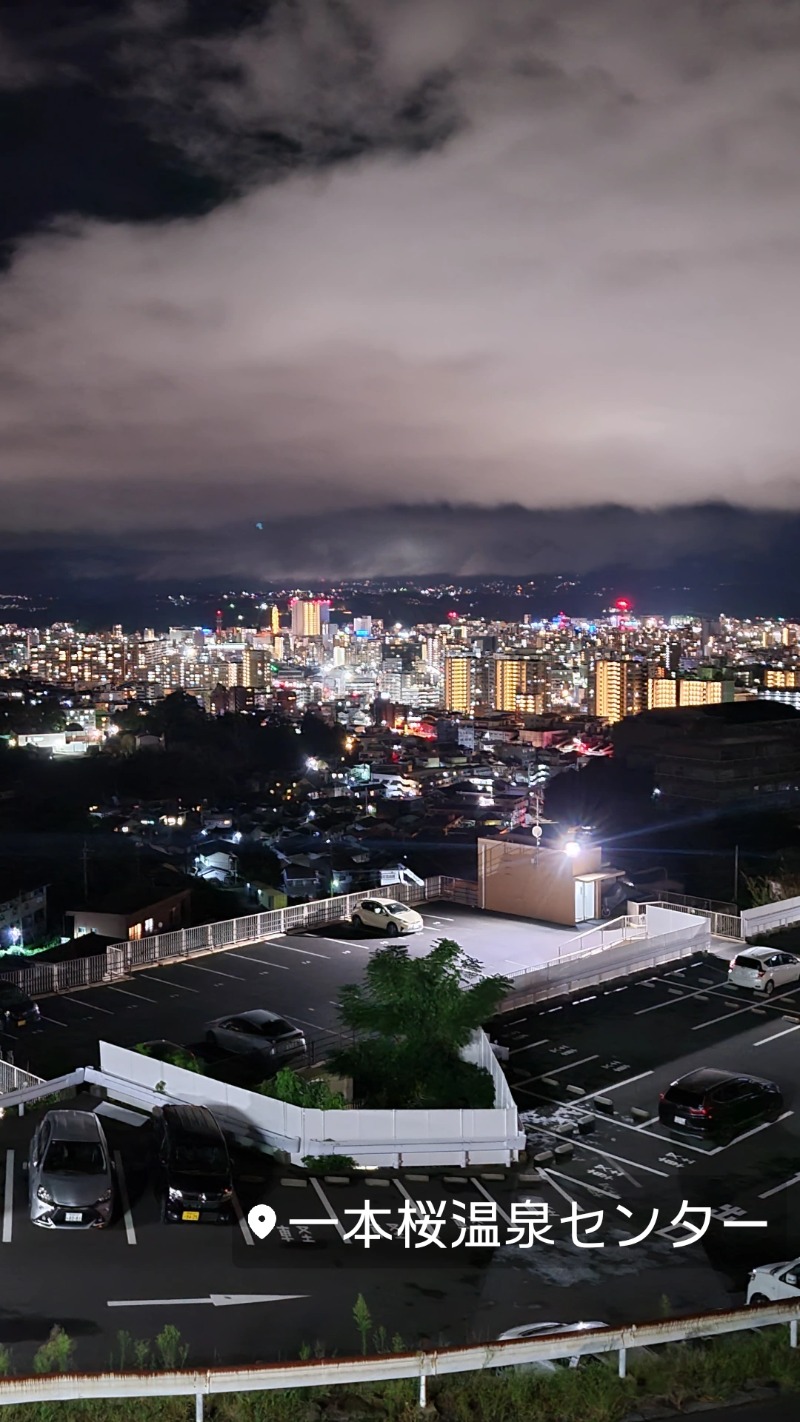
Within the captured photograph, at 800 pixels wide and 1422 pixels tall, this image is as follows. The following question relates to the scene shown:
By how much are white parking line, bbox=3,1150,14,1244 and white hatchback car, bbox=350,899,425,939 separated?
240 inches

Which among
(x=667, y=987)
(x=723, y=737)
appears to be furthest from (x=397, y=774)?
(x=667, y=987)

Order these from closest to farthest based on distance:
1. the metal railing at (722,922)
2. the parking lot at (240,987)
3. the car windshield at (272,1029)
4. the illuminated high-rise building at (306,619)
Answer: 1. the car windshield at (272,1029)
2. the parking lot at (240,987)
3. the metal railing at (722,922)
4. the illuminated high-rise building at (306,619)

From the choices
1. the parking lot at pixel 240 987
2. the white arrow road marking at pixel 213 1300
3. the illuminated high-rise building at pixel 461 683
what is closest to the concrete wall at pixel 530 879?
the parking lot at pixel 240 987

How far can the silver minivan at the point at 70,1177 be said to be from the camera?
6.43m

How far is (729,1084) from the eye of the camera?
827 centimetres

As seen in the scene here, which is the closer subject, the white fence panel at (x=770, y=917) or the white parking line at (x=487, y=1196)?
the white parking line at (x=487, y=1196)

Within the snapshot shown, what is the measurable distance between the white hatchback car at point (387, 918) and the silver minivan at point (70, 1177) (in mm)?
6289

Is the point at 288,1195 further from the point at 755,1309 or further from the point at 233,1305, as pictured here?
the point at 755,1309

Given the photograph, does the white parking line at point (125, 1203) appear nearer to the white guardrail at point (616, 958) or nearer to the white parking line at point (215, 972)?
the white parking line at point (215, 972)

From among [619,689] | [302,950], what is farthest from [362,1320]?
[619,689]

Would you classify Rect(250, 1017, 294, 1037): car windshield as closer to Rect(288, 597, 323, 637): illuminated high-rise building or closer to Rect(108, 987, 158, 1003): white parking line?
Rect(108, 987, 158, 1003): white parking line

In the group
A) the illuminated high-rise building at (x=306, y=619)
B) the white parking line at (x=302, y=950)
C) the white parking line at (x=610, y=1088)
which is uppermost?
the illuminated high-rise building at (x=306, y=619)

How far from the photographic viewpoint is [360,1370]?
4.59 meters

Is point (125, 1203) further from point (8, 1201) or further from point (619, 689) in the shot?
point (619, 689)
